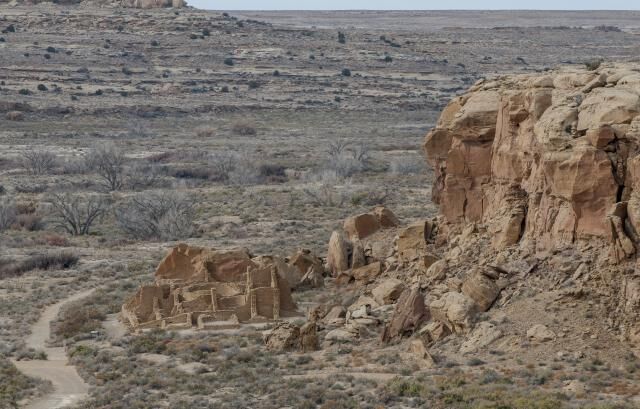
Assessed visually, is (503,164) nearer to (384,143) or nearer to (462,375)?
(462,375)

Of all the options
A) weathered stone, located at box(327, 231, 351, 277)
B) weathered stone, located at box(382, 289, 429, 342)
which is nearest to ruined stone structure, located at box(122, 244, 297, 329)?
weathered stone, located at box(327, 231, 351, 277)

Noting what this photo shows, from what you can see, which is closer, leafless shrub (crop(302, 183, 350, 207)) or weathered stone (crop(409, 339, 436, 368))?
weathered stone (crop(409, 339, 436, 368))

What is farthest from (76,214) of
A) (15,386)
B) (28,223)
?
(15,386)

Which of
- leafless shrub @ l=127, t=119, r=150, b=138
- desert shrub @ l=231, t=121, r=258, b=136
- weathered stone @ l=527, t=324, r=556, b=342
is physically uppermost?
weathered stone @ l=527, t=324, r=556, b=342

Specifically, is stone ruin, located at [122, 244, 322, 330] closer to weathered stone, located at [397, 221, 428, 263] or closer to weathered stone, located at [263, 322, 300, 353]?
weathered stone, located at [263, 322, 300, 353]

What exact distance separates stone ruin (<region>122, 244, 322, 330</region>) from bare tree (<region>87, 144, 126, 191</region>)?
31367 mm

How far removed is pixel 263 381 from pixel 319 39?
11514 centimetres

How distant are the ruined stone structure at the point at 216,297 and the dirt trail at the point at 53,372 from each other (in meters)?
2.18

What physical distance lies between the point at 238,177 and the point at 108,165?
6.62 metres

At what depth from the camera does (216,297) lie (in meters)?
31.9

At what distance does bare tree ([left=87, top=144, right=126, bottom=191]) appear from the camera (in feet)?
213

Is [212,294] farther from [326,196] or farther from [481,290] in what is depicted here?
A: [326,196]

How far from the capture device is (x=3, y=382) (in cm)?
2589

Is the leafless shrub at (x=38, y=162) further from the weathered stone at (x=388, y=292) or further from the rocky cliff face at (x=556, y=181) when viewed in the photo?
the rocky cliff face at (x=556, y=181)
